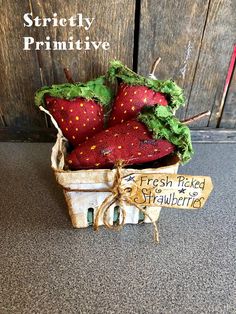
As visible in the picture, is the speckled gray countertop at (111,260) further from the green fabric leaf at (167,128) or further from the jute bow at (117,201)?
the green fabric leaf at (167,128)

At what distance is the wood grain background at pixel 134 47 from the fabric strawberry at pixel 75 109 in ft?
0.59

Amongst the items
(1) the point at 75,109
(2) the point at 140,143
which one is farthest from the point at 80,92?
(2) the point at 140,143

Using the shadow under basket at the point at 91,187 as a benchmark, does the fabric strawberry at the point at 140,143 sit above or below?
above

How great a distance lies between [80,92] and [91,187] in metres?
0.18

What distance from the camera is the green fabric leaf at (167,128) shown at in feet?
1.60

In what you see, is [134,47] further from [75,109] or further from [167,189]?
[167,189]

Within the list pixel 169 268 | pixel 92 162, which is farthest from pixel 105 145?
pixel 169 268

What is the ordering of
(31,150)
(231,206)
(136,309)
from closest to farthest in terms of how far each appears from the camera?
(136,309) → (231,206) → (31,150)

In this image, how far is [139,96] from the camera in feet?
1.86

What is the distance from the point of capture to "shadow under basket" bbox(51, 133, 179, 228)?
49cm

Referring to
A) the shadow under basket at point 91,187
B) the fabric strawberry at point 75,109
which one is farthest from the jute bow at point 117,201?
the fabric strawberry at point 75,109

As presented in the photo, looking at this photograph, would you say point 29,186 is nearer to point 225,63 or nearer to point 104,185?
point 104,185

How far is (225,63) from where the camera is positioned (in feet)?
2.43

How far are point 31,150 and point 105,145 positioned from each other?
1.27ft
